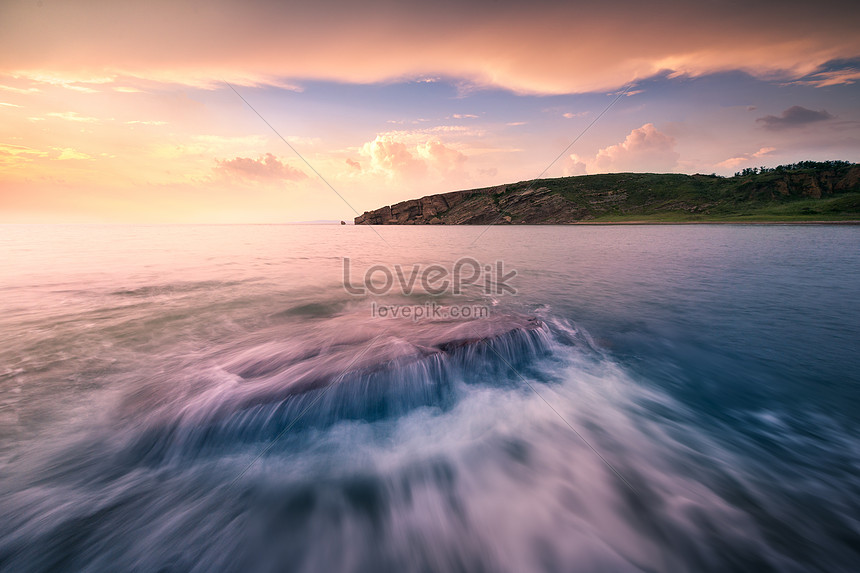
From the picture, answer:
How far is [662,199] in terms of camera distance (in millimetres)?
114125

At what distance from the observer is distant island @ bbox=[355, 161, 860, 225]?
8675cm

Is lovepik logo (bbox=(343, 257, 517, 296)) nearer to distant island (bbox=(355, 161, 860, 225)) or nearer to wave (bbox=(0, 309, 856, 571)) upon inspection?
wave (bbox=(0, 309, 856, 571))

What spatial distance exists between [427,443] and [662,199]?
479ft

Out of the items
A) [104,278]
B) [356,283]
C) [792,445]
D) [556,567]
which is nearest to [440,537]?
[556,567]

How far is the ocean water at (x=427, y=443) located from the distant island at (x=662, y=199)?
105m

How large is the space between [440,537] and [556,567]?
3.76ft

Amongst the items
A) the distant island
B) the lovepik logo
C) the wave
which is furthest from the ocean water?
the distant island

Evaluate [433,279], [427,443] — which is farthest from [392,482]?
[433,279]

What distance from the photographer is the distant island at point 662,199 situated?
8675cm

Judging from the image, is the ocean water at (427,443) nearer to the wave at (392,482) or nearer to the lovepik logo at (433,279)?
the wave at (392,482)

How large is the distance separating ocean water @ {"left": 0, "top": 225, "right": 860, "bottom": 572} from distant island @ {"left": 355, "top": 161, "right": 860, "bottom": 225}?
104559 millimetres

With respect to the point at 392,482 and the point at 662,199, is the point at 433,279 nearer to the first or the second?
the point at 392,482

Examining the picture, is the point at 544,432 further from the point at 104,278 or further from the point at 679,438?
the point at 104,278

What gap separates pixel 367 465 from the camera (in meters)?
3.94
